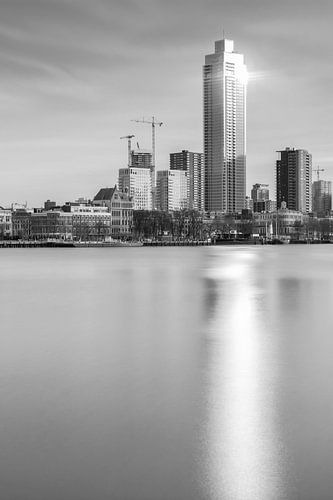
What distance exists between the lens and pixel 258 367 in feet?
49.8

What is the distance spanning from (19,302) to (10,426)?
69.2ft

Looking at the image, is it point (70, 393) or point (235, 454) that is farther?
point (70, 393)

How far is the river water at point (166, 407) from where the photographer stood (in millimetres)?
8383

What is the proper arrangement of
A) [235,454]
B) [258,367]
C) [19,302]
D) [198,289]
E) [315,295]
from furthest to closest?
[198,289]
[315,295]
[19,302]
[258,367]
[235,454]

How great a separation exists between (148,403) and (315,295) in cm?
2330

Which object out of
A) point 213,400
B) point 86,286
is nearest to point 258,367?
point 213,400

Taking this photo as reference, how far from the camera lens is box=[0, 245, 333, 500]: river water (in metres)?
8.38

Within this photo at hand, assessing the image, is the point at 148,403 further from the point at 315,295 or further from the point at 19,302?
the point at 315,295

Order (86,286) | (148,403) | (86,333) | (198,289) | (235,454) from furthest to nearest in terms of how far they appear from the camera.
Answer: (86,286)
(198,289)
(86,333)
(148,403)
(235,454)

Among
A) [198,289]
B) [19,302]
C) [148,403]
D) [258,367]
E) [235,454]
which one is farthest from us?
[198,289]

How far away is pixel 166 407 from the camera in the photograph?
11.6m

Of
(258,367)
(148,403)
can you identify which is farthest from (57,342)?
(148,403)

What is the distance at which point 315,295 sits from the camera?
33875 millimetres

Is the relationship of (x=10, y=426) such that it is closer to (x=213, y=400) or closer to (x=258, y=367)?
(x=213, y=400)
